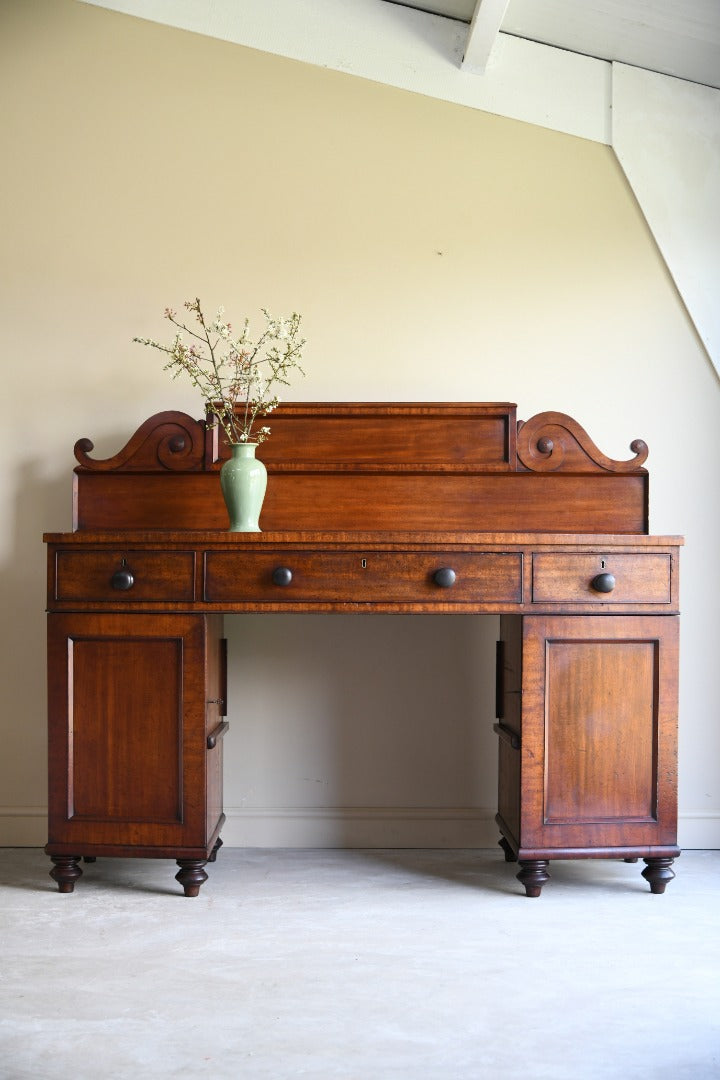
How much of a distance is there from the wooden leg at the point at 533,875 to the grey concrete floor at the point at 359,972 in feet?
0.12

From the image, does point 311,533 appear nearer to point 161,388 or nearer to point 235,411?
point 235,411

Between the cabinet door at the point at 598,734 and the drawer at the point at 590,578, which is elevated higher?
the drawer at the point at 590,578

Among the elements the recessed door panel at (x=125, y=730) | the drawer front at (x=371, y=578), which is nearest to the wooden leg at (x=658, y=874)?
the drawer front at (x=371, y=578)

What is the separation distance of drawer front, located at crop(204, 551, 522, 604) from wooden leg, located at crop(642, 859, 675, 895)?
0.82m

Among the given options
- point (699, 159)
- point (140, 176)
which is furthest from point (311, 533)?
point (699, 159)

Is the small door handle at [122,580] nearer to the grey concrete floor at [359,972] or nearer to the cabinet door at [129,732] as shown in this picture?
the cabinet door at [129,732]

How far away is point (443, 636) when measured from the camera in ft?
10.1

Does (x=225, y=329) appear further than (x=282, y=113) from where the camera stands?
No

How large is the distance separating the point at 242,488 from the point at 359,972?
127 centimetres

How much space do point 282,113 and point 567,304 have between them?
Answer: 1.14m

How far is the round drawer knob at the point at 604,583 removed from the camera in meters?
2.49

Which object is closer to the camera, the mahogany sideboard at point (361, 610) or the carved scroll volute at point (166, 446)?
the mahogany sideboard at point (361, 610)

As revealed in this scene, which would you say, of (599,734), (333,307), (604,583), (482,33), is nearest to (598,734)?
(599,734)

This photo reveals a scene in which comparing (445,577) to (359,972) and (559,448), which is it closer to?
(559,448)
